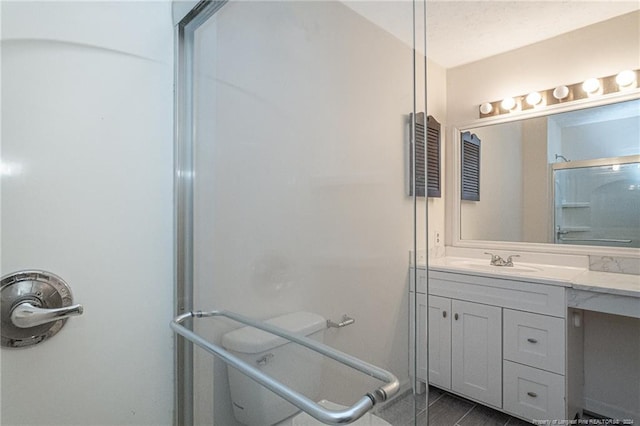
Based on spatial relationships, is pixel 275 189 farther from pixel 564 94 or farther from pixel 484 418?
pixel 564 94

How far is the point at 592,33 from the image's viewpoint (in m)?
1.93

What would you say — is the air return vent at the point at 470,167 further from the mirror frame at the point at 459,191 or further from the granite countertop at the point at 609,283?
the granite countertop at the point at 609,283

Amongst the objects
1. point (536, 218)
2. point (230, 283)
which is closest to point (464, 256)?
point (536, 218)

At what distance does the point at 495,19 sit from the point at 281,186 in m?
1.81

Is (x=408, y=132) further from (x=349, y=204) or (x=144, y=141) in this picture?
(x=144, y=141)

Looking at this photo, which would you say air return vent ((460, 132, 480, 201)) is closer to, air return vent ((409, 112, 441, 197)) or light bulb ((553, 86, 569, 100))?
air return vent ((409, 112, 441, 197))

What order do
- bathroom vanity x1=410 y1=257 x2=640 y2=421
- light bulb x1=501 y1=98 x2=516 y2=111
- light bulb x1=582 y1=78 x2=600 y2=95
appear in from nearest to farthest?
bathroom vanity x1=410 y1=257 x2=640 y2=421, light bulb x1=582 y1=78 x2=600 y2=95, light bulb x1=501 y1=98 x2=516 y2=111

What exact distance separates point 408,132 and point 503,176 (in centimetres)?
137

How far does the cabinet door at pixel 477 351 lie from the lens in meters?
1.83

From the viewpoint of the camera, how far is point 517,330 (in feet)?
5.78

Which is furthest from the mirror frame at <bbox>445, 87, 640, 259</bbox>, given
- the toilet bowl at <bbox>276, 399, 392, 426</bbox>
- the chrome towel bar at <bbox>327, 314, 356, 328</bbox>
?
the toilet bowl at <bbox>276, 399, 392, 426</bbox>

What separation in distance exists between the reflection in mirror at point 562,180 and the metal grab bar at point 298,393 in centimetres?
189

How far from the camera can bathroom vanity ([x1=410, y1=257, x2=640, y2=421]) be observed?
5.26 feet

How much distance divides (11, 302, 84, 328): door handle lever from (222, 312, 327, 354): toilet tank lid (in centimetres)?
49
